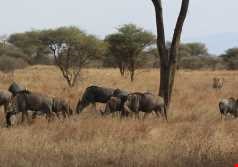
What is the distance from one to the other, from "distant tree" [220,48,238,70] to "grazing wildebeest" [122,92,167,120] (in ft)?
160

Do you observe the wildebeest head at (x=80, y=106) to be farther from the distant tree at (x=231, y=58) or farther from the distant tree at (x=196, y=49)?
the distant tree at (x=196, y=49)

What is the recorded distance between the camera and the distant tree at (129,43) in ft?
123

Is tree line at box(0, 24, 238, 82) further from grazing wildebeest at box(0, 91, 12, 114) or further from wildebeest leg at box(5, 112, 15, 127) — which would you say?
wildebeest leg at box(5, 112, 15, 127)

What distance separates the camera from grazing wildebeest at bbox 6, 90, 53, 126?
12.3 m

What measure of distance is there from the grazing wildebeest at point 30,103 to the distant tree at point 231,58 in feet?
164

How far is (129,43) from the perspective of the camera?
37.5 m

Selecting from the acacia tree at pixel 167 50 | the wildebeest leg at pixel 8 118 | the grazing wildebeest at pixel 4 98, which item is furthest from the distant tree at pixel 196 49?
the wildebeest leg at pixel 8 118

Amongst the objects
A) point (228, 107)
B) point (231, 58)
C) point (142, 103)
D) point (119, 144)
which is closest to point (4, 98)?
point (142, 103)

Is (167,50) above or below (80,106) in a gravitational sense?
above

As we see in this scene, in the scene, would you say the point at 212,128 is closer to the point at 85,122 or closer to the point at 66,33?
the point at 85,122

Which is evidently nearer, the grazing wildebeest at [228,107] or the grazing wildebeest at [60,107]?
the grazing wildebeest at [60,107]

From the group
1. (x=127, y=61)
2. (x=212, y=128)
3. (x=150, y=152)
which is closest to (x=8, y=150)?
(x=150, y=152)

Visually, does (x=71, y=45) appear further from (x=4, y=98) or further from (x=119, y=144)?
(x=119, y=144)

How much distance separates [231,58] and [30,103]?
2141 inches
